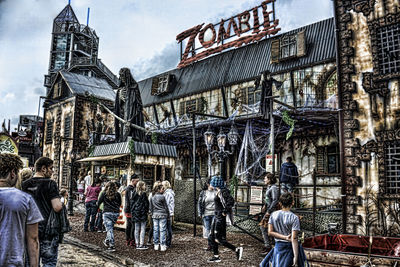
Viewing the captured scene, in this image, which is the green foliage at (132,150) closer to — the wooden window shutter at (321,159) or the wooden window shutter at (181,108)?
the wooden window shutter at (321,159)

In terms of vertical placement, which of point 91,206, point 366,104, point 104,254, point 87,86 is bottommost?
point 104,254

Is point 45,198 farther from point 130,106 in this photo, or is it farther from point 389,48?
point 389,48

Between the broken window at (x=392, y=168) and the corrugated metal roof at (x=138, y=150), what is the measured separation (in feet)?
26.6

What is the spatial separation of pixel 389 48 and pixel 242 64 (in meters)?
9.69

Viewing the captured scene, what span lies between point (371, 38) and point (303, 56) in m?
5.66

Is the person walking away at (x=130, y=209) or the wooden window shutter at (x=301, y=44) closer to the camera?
the person walking away at (x=130, y=209)

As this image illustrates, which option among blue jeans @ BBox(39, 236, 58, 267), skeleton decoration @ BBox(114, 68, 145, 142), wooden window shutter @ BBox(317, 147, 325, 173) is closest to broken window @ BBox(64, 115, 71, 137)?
skeleton decoration @ BBox(114, 68, 145, 142)

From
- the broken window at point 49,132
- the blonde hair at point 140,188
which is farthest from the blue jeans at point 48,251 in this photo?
the broken window at point 49,132

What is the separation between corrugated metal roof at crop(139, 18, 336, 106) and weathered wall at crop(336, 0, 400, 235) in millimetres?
3987

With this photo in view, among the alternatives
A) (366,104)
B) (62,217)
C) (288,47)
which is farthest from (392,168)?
(62,217)

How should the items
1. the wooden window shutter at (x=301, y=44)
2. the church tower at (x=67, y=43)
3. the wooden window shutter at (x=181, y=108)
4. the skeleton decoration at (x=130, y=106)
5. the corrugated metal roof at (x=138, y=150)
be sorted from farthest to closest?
1. the church tower at (x=67, y=43)
2. the wooden window shutter at (x=181, y=108)
3. the wooden window shutter at (x=301, y=44)
4. the skeleton decoration at (x=130, y=106)
5. the corrugated metal roof at (x=138, y=150)

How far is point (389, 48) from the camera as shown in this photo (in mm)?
10391

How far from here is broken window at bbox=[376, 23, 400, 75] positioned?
10195 millimetres

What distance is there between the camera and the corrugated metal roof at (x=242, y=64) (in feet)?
52.0
